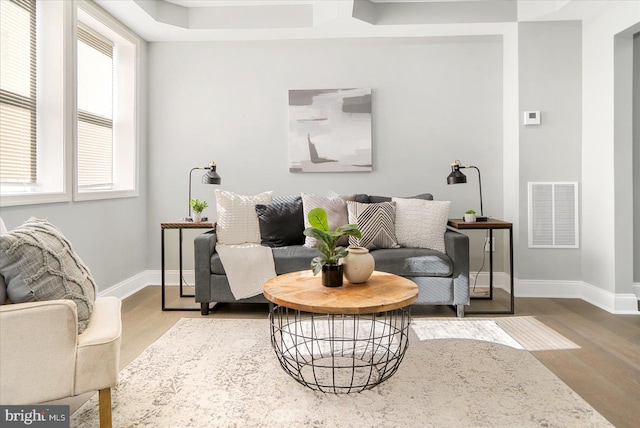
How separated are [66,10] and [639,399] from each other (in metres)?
4.25

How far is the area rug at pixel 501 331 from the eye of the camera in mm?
2701

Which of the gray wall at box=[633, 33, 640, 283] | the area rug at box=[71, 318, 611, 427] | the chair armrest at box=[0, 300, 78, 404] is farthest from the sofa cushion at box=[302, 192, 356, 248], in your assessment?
the gray wall at box=[633, 33, 640, 283]

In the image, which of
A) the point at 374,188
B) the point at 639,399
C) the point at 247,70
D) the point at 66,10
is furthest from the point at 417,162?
the point at 66,10

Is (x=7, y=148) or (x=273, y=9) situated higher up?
(x=273, y=9)

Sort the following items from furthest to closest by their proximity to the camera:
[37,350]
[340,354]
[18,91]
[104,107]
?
[104,107]
[18,91]
[340,354]
[37,350]

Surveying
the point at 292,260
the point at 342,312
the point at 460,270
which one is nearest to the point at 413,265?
the point at 460,270

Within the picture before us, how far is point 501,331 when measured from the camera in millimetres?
2934

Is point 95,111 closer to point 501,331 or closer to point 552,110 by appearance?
point 501,331

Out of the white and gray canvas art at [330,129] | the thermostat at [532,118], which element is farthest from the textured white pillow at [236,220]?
the thermostat at [532,118]

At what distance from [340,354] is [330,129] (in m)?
2.43

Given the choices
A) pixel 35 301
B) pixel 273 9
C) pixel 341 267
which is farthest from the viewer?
pixel 273 9

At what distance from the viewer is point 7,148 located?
2.65 metres

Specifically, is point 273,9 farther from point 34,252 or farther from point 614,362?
point 614,362

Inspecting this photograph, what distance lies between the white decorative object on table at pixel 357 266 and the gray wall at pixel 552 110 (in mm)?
2357
